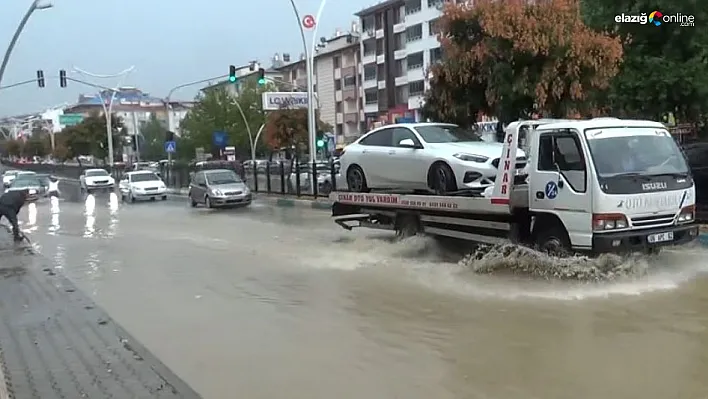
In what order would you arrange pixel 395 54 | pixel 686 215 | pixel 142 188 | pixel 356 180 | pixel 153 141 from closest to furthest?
pixel 686 215
pixel 356 180
pixel 142 188
pixel 395 54
pixel 153 141

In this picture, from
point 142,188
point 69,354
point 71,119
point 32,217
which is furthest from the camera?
point 71,119

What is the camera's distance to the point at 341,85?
89.4 metres

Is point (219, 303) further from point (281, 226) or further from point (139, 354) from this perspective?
point (281, 226)

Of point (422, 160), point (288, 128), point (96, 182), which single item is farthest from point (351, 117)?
point (422, 160)

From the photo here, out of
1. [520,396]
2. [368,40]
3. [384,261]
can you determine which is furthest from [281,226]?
[368,40]

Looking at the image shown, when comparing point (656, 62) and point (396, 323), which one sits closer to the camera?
point (396, 323)

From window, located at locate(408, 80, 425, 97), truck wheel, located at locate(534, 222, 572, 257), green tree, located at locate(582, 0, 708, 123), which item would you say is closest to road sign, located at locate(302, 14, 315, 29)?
green tree, located at locate(582, 0, 708, 123)

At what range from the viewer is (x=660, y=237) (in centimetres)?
1016

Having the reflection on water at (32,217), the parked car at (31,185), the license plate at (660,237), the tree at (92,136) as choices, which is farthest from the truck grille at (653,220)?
the tree at (92,136)

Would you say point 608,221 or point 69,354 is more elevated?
point 608,221

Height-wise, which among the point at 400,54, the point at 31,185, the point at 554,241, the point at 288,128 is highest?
the point at 400,54

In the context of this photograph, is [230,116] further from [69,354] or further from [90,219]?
[69,354]

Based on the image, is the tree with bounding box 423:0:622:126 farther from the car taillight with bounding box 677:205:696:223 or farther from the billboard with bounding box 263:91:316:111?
the billboard with bounding box 263:91:316:111

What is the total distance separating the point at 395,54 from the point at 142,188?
134ft
